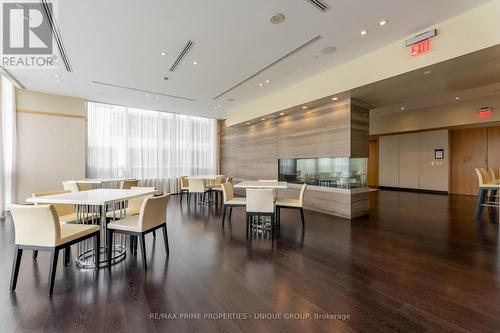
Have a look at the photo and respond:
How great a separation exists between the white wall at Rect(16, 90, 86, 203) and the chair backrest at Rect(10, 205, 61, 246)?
550 centimetres

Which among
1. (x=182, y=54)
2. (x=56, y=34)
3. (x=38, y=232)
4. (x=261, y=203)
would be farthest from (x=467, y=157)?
(x=56, y=34)

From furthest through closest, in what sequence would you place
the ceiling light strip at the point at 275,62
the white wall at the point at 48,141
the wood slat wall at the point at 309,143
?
1. the white wall at the point at 48,141
2. the wood slat wall at the point at 309,143
3. the ceiling light strip at the point at 275,62

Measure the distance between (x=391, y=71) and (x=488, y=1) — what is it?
1232 mm

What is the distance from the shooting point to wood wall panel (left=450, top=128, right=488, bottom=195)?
25.7 feet

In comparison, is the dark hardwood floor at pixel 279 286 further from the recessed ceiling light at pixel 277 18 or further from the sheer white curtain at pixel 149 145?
the sheer white curtain at pixel 149 145

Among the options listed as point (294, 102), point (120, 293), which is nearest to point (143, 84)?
point (294, 102)

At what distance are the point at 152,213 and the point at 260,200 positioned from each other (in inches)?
69.7

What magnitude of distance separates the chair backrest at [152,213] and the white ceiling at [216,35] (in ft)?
8.37

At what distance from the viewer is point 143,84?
559 cm

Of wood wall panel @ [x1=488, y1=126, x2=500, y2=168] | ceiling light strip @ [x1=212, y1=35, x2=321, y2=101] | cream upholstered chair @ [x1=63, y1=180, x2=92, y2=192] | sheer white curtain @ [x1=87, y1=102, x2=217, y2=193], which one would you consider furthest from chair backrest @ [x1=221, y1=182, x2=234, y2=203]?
wood wall panel @ [x1=488, y1=126, x2=500, y2=168]

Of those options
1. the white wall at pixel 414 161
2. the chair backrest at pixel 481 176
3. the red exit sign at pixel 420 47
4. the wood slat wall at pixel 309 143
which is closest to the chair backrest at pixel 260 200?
the wood slat wall at pixel 309 143

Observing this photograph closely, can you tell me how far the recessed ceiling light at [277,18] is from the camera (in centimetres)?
298

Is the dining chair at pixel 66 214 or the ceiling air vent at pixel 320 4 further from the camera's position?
the dining chair at pixel 66 214

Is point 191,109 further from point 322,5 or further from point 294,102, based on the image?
point 322,5
